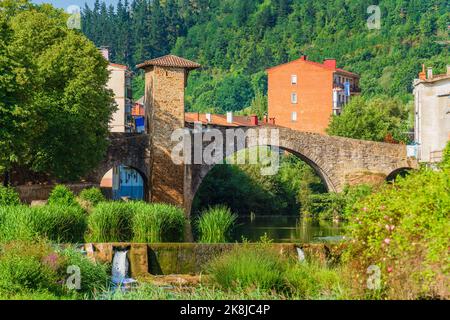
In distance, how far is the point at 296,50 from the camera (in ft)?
474

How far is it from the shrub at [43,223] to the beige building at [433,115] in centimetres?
2587

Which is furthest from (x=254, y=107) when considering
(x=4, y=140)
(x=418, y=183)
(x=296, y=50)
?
(x=418, y=183)

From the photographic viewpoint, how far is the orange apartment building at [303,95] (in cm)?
8512

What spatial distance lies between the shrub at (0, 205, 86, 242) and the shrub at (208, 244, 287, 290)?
4.92 metres

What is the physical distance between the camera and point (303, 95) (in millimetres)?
85312

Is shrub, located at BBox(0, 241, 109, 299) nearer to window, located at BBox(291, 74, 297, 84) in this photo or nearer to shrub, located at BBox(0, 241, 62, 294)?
shrub, located at BBox(0, 241, 62, 294)

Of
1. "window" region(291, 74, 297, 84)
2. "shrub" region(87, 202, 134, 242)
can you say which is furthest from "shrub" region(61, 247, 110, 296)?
"window" region(291, 74, 297, 84)

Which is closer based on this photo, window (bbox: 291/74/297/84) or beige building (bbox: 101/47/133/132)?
beige building (bbox: 101/47/133/132)

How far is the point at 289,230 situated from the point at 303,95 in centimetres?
4231

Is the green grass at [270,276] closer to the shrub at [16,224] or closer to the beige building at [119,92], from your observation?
the shrub at [16,224]

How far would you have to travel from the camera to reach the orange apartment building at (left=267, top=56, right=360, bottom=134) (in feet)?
279

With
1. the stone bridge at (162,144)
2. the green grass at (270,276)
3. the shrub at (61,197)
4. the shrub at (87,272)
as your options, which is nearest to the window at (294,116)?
the stone bridge at (162,144)

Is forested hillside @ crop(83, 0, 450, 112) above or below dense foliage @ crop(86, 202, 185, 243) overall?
above
